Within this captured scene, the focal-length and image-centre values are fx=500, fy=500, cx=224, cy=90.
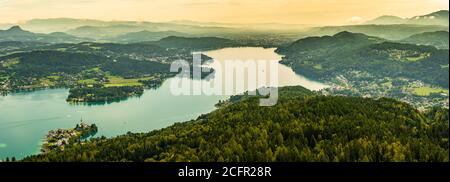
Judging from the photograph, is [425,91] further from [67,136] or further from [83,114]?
[67,136]

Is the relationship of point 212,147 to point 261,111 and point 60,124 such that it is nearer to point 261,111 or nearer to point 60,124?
point 261,111

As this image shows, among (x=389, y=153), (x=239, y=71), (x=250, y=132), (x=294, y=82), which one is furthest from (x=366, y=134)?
(x=239, y=71)

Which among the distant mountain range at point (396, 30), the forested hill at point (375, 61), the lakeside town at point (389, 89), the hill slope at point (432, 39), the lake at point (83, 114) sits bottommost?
the lake at point (83, 114)

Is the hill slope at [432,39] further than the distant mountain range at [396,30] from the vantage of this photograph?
No

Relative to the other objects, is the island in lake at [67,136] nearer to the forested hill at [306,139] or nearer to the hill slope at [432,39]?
the forested hill at [306,139]

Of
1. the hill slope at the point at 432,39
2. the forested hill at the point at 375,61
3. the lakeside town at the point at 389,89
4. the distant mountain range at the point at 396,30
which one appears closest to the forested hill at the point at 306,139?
the lakeside town at the point at 389,89

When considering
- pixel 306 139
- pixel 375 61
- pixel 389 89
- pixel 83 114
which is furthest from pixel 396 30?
pixel 306 139

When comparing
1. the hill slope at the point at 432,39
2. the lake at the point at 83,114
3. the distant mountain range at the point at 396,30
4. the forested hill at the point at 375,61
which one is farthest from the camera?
the distant mountain range at the point at 396,30
